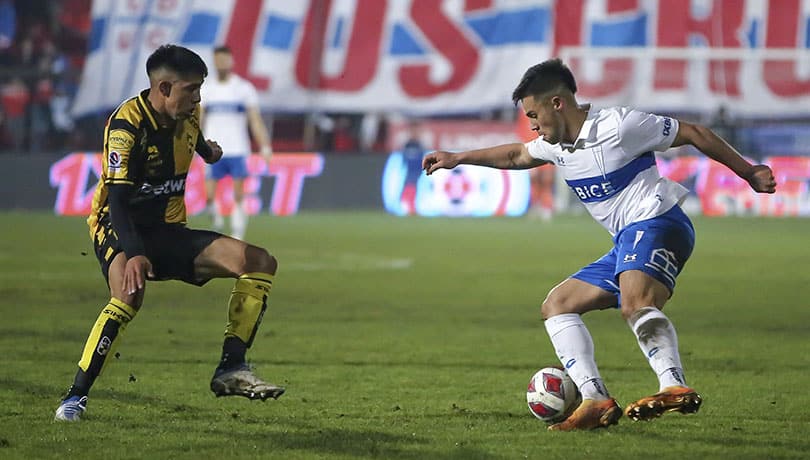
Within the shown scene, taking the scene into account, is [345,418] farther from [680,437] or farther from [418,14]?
[418,14]

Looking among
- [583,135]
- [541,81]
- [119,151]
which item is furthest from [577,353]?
[119,151]

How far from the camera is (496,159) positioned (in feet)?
22.2

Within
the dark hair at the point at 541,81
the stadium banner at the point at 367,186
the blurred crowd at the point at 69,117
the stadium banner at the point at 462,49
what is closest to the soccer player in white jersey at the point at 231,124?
the stadium banner at the point at 367,186

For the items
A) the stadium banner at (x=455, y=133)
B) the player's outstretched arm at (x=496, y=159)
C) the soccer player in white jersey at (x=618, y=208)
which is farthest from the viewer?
the stadium banner at (x=455, y=133)

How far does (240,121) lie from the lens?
18.2 meters

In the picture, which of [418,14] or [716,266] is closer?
[716,266]

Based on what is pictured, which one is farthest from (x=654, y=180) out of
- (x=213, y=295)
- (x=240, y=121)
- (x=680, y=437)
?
(x=240, y=121)

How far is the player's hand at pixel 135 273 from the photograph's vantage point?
5980 mm

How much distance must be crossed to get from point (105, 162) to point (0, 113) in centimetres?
2286

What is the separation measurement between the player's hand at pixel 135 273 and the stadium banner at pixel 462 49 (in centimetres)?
2202

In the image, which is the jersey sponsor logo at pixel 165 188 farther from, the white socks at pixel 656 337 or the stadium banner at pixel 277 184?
the stadium banner at pixel 277 184

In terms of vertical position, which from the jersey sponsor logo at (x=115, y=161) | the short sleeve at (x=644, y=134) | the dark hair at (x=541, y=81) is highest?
the dark hair at (x=541, y=81)

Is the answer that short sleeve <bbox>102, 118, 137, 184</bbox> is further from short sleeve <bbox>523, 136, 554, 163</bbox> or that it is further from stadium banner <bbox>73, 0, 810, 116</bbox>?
stadium banner <bbox>73, 0, 810, 116</bbox>

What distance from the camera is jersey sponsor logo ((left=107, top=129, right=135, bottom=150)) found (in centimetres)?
620
